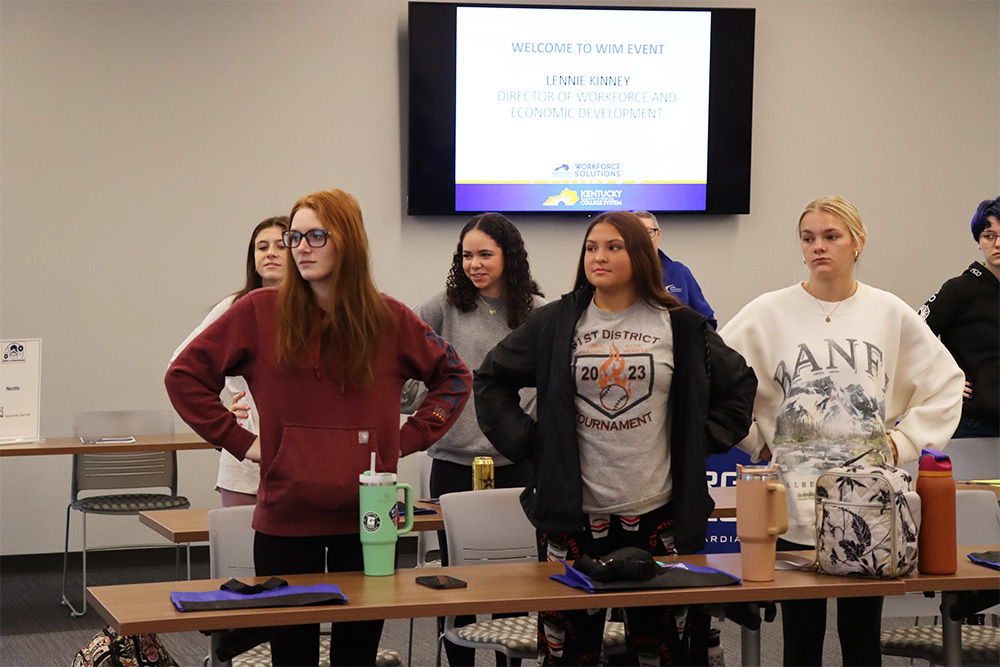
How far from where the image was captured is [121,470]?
17.7 ft

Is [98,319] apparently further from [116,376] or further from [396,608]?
[396,608]

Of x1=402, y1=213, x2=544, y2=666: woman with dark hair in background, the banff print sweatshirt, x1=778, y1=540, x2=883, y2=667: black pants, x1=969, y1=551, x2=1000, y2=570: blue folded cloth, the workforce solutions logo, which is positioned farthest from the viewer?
the workforce solutions logo

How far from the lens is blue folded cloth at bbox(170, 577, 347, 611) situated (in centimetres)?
216

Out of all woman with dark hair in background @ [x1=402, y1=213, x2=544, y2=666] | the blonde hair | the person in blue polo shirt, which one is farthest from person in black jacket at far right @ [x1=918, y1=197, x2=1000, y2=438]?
woman with dark hair in background @ [x1=402, y1=213, x2=544, y2=666]

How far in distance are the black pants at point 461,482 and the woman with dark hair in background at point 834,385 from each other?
2.86 ft

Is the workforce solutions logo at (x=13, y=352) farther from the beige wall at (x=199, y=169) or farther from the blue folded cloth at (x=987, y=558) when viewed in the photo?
the blue folded cloth at (x=987, y=558)

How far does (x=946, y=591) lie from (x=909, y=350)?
75cm

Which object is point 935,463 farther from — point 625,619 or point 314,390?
point 314,390

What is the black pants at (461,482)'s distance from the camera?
11.5 ft

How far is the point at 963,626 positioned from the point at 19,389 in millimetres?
3982

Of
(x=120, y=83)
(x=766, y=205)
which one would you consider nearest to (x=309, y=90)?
(x=120, y=83)

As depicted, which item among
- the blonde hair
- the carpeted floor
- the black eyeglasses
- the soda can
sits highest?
the blonde hair

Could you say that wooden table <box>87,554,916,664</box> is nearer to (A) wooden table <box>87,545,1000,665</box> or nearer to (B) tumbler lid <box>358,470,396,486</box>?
(A) wooden table <box>87,545,1000,665</box>

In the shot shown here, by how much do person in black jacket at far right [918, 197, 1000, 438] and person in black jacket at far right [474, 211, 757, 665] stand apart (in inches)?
81.1
